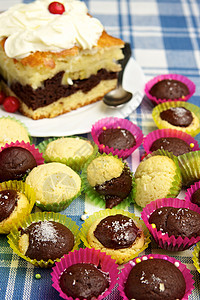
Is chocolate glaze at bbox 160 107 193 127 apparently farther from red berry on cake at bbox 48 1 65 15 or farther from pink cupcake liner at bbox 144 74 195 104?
red berry on cake at bbox 48 1 65 15

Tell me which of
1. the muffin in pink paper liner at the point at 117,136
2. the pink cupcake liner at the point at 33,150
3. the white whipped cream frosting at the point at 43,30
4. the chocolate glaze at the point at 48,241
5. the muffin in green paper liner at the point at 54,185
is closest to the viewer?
the chocolate glaze at the point at 48,241

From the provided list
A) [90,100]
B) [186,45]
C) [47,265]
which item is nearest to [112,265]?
[47,265]

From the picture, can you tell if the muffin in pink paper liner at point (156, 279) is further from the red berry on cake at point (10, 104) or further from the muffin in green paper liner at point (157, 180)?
the red berry on cake at point (10, 104)

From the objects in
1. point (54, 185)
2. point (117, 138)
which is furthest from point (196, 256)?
point (117, 138)

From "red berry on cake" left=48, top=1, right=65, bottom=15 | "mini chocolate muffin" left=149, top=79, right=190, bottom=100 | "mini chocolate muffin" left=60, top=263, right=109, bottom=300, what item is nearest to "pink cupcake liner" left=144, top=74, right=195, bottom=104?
"mini chocolate muffin" left=149, top=79, right=190, bottom=100

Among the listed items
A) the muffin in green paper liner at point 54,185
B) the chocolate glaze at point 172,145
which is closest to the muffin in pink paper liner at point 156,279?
the muffin in green paper liner at point 54,185

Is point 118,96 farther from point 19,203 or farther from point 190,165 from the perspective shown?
point 19,203
